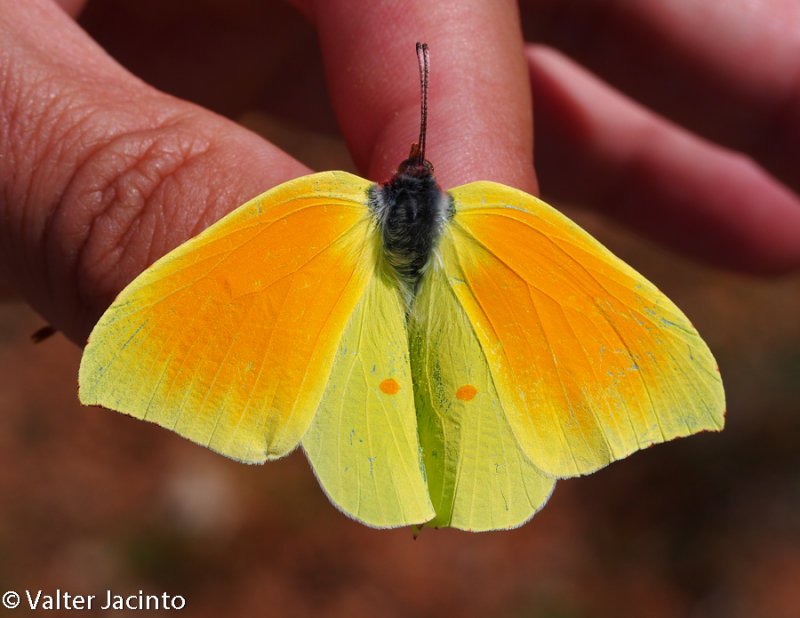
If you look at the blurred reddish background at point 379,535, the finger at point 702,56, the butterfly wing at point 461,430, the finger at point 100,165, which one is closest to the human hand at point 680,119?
the finger at point 702,56

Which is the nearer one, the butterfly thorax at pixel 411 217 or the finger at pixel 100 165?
the butterfly thorax at pixel 411 217

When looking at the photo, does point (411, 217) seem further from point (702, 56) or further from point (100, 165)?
point (702, 56)

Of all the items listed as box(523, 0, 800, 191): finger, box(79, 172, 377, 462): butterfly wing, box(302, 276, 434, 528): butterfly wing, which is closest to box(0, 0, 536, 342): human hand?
box(79, 172, 377, 462): butterfly wing

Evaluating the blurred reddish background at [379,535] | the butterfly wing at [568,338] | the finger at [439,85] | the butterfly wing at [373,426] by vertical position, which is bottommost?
the blurred reddish background at [379,535]

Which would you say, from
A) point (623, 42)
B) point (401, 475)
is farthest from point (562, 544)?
point (401, 475)

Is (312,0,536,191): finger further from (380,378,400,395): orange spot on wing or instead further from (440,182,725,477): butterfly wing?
(380,378,400,395): orange spot on wing

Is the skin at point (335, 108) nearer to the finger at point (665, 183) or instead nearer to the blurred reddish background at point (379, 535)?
the finger at point (665, 183)

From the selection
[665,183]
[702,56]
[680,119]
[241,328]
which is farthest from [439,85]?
[665,183]
